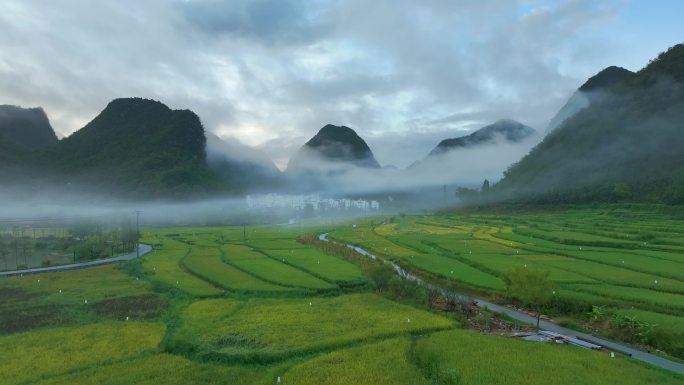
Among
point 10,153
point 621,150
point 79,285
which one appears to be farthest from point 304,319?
point 10,153

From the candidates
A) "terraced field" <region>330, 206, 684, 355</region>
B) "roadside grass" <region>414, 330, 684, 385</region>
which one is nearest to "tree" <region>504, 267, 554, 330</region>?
"terraced field" <region>330, 206, 684, 355</region>

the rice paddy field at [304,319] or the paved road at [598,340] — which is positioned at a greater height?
the rice paddy field at [304,319]

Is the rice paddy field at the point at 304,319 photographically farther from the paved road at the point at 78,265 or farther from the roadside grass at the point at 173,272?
the paved road at the point at 78,265

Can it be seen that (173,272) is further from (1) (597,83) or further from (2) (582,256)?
(1) (597,83)

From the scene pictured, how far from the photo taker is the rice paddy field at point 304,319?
679 inches

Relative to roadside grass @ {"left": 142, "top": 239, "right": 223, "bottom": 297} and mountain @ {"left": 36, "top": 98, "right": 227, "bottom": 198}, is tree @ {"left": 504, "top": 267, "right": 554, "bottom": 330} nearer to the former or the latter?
roadside grass @ {"left": 142, "top": 239, "right": 223, "bottom": 297}

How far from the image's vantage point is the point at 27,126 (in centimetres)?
15438

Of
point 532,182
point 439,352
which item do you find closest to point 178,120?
point 532,182

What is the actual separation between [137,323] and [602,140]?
358 feet

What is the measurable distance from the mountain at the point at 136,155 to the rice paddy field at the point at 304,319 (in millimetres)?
69765

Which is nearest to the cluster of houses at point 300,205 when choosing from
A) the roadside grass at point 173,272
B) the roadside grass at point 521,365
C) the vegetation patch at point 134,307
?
the roadside grass at point 173,272

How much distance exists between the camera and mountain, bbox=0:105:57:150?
5748 inches

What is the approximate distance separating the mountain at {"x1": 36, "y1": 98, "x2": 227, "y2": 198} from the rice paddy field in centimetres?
6976

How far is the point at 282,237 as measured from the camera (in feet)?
221
